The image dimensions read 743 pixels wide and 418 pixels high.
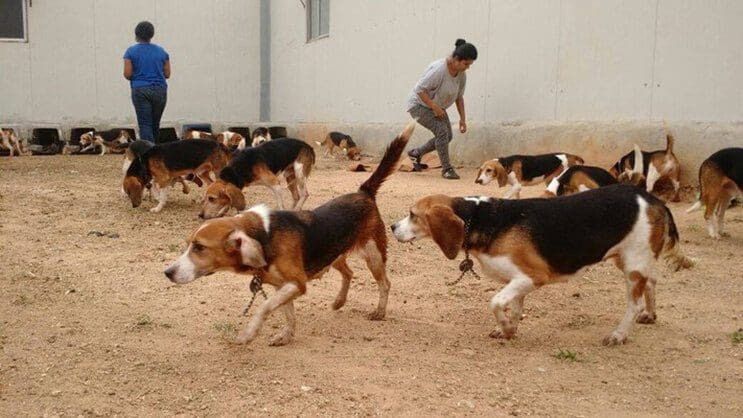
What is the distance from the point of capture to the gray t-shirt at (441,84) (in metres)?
11.2

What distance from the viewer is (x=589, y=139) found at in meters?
9.75

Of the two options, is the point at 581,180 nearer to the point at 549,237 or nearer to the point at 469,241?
the point at 549,237

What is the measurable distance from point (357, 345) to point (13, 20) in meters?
17.0

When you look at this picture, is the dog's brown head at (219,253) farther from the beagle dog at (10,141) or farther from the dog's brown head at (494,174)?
the beagle dog at (10,141)

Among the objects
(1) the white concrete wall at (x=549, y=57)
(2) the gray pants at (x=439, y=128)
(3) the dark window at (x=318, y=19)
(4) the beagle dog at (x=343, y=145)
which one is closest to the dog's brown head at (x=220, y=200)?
(2) the gray pants at (x=439, y=128)

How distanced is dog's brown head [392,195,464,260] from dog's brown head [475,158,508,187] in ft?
17.9

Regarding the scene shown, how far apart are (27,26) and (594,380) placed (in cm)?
1787

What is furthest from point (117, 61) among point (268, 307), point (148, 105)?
point (268, 307)

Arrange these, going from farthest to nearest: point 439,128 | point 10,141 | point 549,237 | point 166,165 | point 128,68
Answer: point 10,141 < point 439,128 < point 128,68 < point 166,165 < point 549,237

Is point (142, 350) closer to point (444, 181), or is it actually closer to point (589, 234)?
point (589, 234)

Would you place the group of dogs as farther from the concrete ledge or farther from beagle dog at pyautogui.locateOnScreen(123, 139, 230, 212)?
beagle dog at pyautogui.locateOnScreen(123, 139, 230, 212)

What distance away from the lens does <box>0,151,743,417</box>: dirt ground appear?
322 cm

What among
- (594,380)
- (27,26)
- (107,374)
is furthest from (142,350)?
(27,26)

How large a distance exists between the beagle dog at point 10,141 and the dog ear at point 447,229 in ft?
45.5
